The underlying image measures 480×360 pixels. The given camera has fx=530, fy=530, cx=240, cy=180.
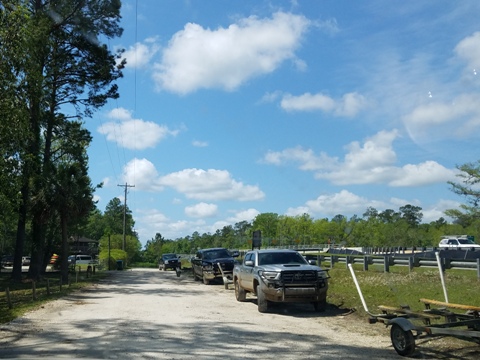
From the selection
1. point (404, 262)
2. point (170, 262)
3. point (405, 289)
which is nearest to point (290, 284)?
point (405, 289)

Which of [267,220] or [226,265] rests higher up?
[267,220]

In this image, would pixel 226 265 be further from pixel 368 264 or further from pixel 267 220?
pixel 267 220

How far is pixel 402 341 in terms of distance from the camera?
8.29 metres

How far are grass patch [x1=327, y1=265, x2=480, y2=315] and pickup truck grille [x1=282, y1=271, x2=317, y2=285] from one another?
1.43 metres

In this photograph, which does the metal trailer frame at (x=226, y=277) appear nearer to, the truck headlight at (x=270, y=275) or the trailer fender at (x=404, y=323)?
the truck headlight at (x=270, y=275)

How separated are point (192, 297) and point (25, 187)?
511 inches

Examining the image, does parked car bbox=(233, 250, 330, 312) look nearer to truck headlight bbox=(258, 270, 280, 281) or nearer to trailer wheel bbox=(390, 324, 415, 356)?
truck headlight bbox=(258, 270, 280, 281)

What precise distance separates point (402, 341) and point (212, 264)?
64.4 ft

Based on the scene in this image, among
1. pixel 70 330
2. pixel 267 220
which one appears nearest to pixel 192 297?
pixel 70 330

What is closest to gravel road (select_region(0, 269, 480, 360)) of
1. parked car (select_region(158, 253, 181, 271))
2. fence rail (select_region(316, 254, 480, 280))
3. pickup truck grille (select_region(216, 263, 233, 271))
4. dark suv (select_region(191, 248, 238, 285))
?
fence rail (select_region(316, 254, 480, 280))

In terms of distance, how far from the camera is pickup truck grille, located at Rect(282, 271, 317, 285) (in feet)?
45.3

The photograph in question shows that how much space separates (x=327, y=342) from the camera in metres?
9.63

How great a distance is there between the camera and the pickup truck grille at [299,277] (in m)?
13.8

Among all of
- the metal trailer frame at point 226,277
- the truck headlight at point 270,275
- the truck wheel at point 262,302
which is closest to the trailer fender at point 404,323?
the truck headlight at point 270,275
